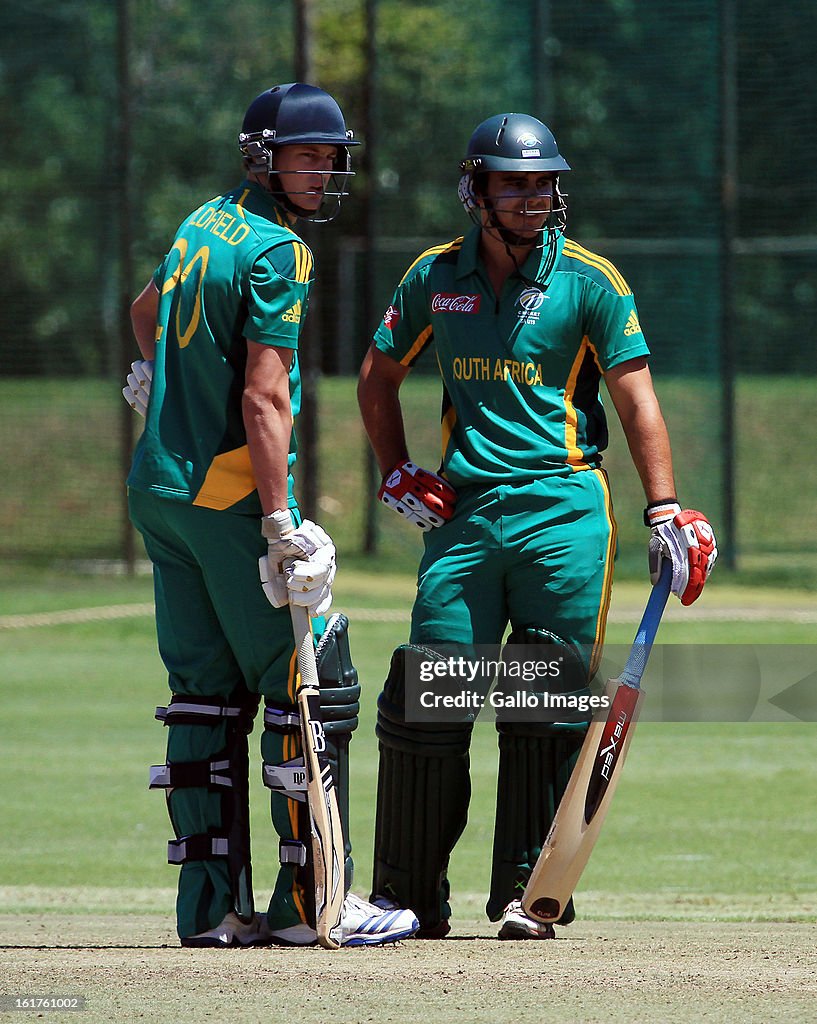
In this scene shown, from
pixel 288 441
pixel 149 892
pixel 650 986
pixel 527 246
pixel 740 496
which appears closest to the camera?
pixel 650 986

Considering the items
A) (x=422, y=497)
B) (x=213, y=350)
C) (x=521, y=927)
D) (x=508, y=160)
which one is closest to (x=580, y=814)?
(x=521, y=927)

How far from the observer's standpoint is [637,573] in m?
15.2

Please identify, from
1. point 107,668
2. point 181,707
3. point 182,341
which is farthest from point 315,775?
point 107,668

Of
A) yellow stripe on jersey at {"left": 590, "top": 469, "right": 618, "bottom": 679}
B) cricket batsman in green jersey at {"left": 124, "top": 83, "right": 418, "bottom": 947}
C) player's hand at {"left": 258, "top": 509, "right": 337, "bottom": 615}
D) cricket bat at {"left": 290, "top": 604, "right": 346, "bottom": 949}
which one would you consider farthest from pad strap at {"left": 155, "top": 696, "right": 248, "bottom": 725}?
yellow stripe on jersey at {"left": 590, "top": 469, "right": 618, "bottom": 679}

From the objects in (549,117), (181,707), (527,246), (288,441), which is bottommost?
(181,707)

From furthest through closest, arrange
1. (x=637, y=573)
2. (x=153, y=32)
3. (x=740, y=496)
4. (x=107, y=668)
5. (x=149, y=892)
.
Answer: (x=740, y=496) < (x=153, y=32) < (x=637, y=573) < (x=107, y=668) < (x=149, y=892)

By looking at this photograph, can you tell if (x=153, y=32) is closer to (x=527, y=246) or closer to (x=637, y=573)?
(x=637, y=573)

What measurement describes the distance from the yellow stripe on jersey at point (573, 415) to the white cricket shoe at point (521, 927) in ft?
4.14

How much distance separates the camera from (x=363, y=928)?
15.9 feet

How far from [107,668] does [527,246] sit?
6.31 metres

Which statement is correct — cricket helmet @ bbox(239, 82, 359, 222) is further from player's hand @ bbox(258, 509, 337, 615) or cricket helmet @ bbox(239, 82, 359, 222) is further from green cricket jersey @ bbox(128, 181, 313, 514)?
player's hand @ bbox(258, 509, 337, 615)

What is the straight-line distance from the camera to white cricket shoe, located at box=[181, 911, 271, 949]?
4.88m

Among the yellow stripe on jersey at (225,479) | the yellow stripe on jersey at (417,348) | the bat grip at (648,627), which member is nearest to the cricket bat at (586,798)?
the bat grip at (648,627)

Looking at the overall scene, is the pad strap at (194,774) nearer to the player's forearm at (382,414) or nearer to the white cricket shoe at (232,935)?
the white cricket shoe at (232,935)
